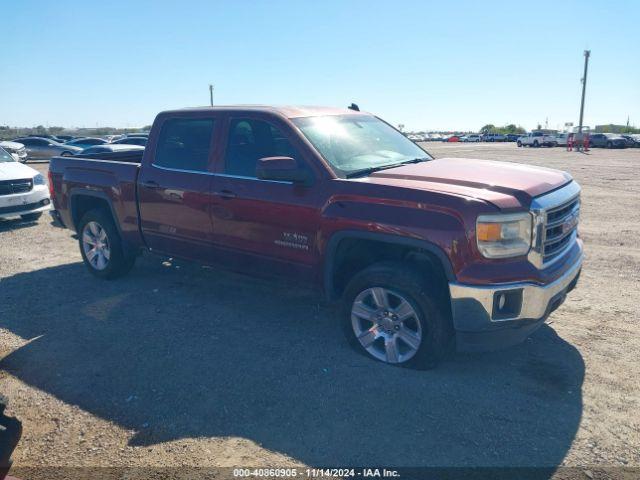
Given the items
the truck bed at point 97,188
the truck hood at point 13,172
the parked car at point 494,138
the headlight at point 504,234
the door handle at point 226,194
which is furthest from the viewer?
the parked car at point 494,138

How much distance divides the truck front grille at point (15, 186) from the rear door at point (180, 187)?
539cm

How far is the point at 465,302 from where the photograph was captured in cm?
356

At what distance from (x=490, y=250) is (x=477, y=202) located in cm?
33

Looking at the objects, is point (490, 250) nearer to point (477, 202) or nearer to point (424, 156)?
point (477, 202)

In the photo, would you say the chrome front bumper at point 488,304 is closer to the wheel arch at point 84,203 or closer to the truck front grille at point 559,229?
the truck front grille at point 559,229

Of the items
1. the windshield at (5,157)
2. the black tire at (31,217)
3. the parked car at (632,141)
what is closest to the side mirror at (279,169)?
the black tire at (31,217)

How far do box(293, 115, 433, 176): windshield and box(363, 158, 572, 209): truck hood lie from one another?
0.25 meters

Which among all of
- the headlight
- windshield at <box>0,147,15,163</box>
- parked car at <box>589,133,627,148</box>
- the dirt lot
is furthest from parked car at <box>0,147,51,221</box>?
parked car at <box>589,133,627,148</box>

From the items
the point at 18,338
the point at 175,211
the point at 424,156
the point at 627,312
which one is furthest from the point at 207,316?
the point at 627,312

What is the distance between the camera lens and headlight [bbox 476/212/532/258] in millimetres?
3479

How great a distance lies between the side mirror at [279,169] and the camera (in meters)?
4.12

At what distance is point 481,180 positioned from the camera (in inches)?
153

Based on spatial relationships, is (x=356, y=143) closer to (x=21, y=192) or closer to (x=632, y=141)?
(x=21, y=192)

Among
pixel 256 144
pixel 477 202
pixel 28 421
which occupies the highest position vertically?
pixel 256 144
